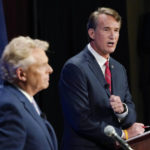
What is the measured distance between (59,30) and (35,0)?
0.46m

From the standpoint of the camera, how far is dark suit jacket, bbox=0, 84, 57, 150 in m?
2.24

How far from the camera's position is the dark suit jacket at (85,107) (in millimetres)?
3121

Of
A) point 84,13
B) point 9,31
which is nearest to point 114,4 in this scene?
point 84,13

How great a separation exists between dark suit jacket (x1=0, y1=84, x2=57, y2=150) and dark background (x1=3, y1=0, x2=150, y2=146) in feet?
6.10

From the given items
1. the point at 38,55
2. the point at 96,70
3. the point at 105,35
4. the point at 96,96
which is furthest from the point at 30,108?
the point at 105,35

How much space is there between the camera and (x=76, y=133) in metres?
3.19

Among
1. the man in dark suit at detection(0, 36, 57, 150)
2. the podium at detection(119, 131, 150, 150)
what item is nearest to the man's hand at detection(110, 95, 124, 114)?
the podium at detection(119, 131, 150, 150)

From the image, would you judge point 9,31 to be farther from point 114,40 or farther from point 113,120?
point 113,120

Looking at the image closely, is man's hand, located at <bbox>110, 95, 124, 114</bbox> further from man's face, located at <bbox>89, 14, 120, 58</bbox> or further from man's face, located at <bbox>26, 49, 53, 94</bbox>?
man's face, located at <bbox>26, 49, 53, 94</bbox>

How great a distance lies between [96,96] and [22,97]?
3.10ft

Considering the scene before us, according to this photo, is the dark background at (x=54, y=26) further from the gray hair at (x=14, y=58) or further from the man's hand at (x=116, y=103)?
the gray hair at (x=14, y=58)

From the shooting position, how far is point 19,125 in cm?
227

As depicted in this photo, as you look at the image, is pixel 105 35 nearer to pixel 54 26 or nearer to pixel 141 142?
pixel 141 142

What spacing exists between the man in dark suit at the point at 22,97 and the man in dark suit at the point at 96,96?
2.23 ft
